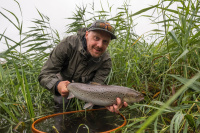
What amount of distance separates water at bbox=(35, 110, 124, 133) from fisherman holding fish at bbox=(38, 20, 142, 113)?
391 millimetres

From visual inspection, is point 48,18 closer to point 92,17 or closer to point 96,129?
point 92,17

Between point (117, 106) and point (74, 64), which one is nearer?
point (117, 106)

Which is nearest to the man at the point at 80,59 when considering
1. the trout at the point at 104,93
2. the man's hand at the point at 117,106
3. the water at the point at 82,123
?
the trout at the point at 104,93

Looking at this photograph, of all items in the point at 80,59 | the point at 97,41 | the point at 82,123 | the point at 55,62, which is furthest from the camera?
the point at 80,59

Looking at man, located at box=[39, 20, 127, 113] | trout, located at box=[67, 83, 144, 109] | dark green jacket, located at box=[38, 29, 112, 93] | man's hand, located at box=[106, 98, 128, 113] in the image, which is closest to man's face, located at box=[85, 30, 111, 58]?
man, located at box=[39, 20, 127, 113]

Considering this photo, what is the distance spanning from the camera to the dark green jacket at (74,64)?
3.37 meters

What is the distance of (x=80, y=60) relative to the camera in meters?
3.54

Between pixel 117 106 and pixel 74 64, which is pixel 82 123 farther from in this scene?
pixel 74 64

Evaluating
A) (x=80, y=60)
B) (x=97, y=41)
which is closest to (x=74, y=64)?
(x=80, y=60)

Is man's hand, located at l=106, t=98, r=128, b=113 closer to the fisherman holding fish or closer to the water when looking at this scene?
the water

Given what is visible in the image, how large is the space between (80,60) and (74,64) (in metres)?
0.15

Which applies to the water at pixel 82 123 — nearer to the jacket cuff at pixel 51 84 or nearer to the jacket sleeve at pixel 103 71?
the jacket cuff at pixel 51 84

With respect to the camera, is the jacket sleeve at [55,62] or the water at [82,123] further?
the jacket sleeve at [55,62]

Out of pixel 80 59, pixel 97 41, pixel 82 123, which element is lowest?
pixel 82 123
